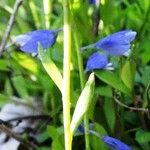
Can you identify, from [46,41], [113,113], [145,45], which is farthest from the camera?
[145,45]

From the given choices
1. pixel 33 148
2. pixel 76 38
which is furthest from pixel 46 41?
pixel 33 148

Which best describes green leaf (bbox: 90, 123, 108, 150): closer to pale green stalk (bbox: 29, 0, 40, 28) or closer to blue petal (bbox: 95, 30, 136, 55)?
blue petal (bbox: 95, 30, 136, 55)

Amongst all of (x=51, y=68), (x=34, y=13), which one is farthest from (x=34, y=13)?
(x=51, y=68)

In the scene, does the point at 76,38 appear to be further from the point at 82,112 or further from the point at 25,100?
the point at 25,100

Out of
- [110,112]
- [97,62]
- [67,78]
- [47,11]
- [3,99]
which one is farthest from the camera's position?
[47,11]

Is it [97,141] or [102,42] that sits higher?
[102,42]

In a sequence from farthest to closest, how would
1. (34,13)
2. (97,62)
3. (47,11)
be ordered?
(34,13) < (47,11) < (97,62)

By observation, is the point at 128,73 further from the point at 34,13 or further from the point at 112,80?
the point at 34,13
